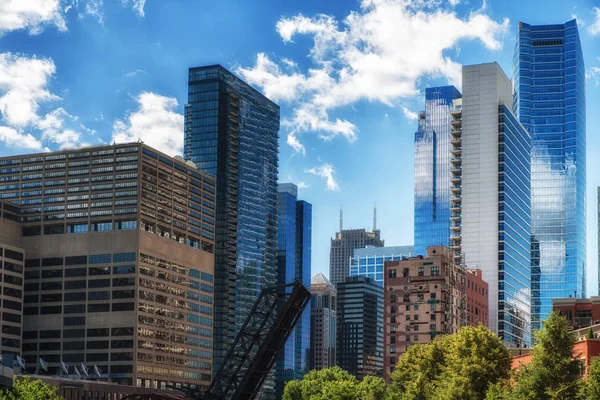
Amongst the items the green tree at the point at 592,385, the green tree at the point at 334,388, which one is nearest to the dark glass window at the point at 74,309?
the green tree at the point at 334,388

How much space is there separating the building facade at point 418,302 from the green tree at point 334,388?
59.9 feet

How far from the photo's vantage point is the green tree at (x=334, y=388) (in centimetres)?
13112

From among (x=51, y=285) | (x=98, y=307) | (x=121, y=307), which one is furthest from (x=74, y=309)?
(x=121, y=307)

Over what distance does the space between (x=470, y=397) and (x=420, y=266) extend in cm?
9486

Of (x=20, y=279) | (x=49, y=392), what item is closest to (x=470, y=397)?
(x=49, y=392)

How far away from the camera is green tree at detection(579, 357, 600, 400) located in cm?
6181

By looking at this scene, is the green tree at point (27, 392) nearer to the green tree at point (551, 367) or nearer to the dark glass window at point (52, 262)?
the green tree at point (551, 367)

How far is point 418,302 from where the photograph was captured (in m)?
181

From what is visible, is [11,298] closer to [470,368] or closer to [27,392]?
[27,392]

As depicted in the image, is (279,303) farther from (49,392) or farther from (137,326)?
(137,326)

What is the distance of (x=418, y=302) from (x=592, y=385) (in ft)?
391

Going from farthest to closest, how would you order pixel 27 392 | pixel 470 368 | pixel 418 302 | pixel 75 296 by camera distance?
pixel 75 296 → pixel 418 302 → pixel 470 368 → pixel 27 392

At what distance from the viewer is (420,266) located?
18212 centimetres

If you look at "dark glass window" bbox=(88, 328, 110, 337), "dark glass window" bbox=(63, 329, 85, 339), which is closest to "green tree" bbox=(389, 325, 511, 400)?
"dark glass window" bbox=(88, 328, 110, 337)
